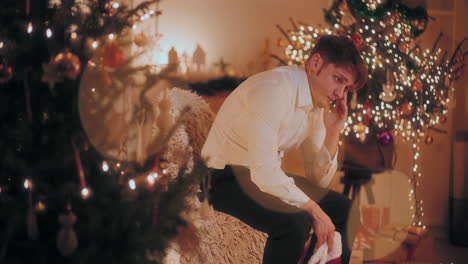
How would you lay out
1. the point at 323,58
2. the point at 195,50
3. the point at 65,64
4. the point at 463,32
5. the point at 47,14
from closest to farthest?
the point at 65,64
the point at 47,14
the point at 323,58
the point at 463,32
the point at 195,50

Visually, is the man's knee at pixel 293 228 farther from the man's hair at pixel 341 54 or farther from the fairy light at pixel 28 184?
the fairy light at pixel 28 184

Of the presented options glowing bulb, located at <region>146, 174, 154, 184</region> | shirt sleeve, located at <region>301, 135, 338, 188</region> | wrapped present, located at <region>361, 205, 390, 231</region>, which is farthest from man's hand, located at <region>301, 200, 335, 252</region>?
wrapped present, located at <region>361, 205, 390, 231</region>

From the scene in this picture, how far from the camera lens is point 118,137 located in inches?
44.8

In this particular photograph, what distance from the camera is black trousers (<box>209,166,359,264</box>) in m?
1.56

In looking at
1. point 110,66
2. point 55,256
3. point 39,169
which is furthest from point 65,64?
point 55,256

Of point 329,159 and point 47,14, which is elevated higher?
point 47,14

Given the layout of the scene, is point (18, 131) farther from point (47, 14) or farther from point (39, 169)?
point (47, 14)

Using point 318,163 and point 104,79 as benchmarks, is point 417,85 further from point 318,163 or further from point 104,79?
point 104,79

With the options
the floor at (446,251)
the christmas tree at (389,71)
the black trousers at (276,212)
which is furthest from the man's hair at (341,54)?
the floor at (446,251)

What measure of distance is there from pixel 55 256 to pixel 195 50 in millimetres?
3222

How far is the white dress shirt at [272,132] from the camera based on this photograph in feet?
5.22

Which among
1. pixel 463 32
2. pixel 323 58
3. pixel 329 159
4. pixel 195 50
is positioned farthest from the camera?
pixel 195 50

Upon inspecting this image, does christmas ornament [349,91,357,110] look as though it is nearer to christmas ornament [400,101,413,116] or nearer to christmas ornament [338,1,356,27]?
christmas ornament [400,101,413,116]

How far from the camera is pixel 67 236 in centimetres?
99
